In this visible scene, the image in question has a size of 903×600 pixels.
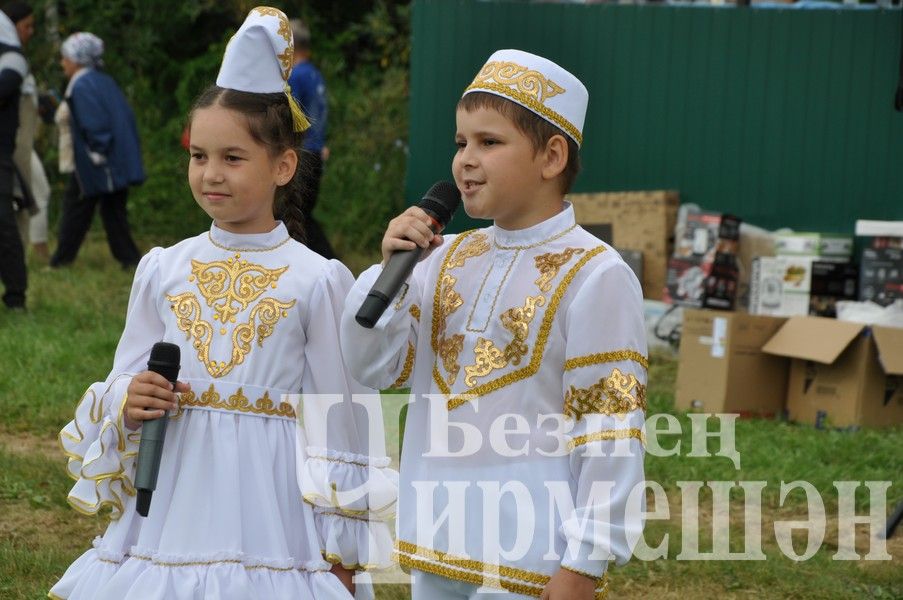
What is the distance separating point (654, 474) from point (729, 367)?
1.48 m

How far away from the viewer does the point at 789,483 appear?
622 centimetres

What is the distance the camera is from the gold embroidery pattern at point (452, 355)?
9.38 ft

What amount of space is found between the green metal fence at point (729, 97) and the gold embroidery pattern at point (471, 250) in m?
7.15

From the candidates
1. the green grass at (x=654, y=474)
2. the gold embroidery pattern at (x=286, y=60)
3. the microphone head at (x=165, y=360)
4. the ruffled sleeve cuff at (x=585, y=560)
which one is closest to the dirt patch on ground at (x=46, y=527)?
the green grass at (x=654, y=474)

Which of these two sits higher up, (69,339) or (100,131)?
(100,131)

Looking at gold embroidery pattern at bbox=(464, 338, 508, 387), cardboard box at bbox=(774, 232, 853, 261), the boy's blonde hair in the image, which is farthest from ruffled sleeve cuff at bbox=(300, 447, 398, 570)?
cardboard box at bbox=(774, 232, 853, 261)

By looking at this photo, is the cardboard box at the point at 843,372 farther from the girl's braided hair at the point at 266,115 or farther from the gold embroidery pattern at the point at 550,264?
the gold embroidery pattern at the point at 550,264

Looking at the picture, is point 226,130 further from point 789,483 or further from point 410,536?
point 789,483

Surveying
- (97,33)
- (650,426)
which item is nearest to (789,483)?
(650,426)

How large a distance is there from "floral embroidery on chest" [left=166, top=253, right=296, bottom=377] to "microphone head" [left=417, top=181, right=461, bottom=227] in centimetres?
49

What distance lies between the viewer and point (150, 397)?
2.97 metres

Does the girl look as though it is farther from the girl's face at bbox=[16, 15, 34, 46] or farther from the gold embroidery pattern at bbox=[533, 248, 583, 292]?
the girl's face at bbox=[16, 15, 34, 46]

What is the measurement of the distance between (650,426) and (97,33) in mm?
10311

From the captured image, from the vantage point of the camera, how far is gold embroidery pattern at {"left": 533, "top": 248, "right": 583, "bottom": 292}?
2.82m
